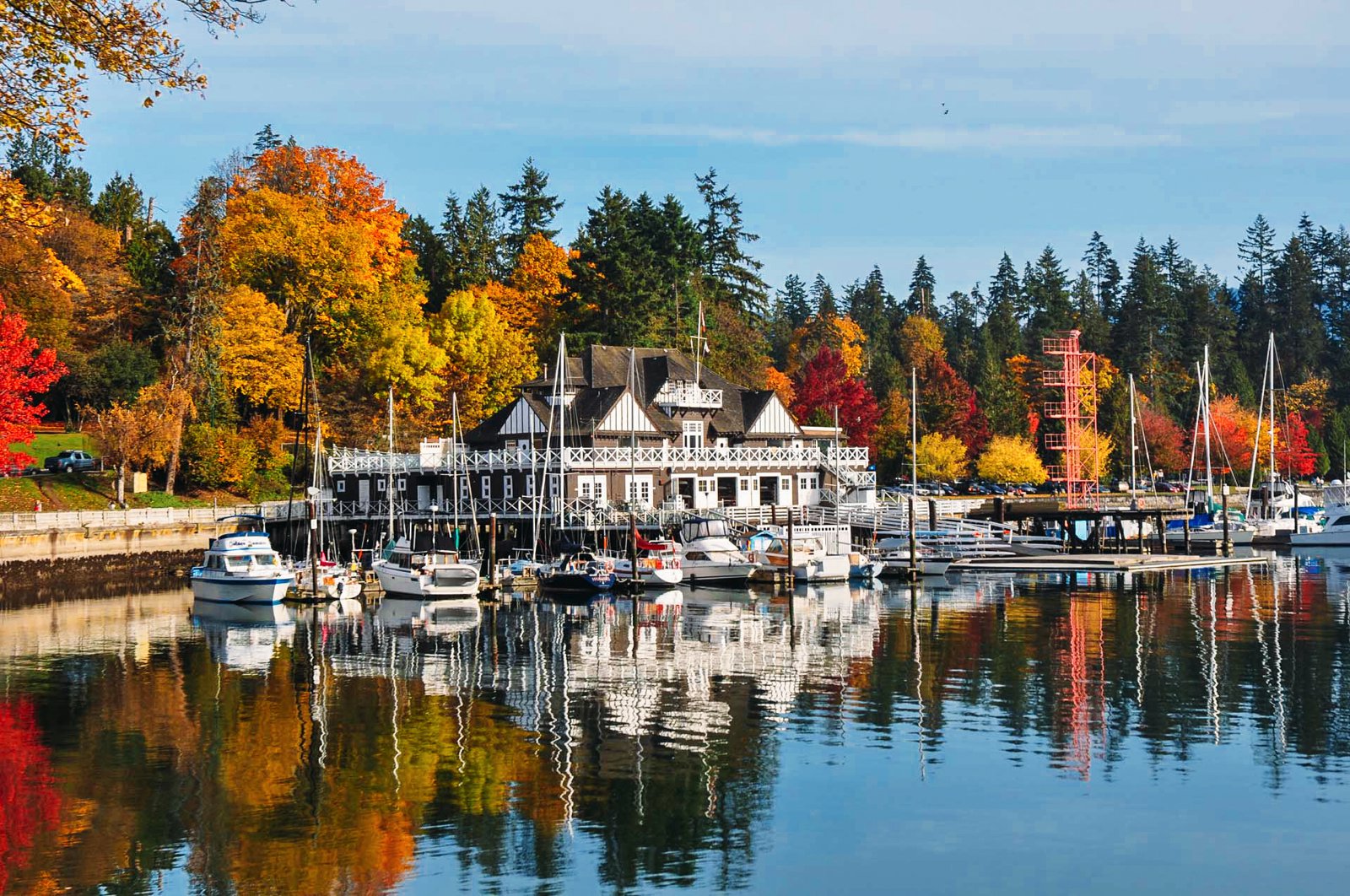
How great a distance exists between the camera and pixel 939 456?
112 metres

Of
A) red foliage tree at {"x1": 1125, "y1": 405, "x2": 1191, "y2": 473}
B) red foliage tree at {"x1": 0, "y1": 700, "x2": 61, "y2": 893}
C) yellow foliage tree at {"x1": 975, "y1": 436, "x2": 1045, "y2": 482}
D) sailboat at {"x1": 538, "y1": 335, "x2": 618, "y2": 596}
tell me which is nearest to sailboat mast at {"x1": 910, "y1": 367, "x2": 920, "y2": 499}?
yellow foliage tree at {"x1": 975, "y1": 436, "x2": 1045, "y2": 482}

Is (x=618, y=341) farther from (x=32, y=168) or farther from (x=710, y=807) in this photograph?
(x=710, y=807)

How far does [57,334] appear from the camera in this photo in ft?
277

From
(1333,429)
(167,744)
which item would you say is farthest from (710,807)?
(1333,429)

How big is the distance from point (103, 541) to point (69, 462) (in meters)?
→ 12.0

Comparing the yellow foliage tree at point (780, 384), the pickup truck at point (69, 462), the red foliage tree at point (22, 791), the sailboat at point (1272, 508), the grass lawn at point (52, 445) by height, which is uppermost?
the yellow foliage tree at point (780, 384)

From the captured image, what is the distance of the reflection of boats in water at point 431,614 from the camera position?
52438 millimetres

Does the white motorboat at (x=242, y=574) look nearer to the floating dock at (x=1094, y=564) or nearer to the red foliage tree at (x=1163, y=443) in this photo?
the floating dock at (x=1094, y=564)

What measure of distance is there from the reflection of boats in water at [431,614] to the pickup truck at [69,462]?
29.0m

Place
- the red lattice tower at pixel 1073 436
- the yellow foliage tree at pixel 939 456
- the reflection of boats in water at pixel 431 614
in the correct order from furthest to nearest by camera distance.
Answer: the yellow foliage tree at pixel 939 456 → the red lattice tower at pixel 1073 436 → the reflection of boats in water at pixel 431 614

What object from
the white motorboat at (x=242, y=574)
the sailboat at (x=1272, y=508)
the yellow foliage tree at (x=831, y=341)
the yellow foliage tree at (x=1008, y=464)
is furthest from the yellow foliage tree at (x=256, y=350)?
the yellow foliage tree at (x=831, y=341)

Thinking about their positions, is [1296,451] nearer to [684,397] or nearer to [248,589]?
[684,397]

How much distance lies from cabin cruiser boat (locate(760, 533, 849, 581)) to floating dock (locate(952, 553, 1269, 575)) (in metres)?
8.11

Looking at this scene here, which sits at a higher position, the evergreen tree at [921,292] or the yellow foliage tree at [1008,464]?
the evergreen tree at [921,292]
